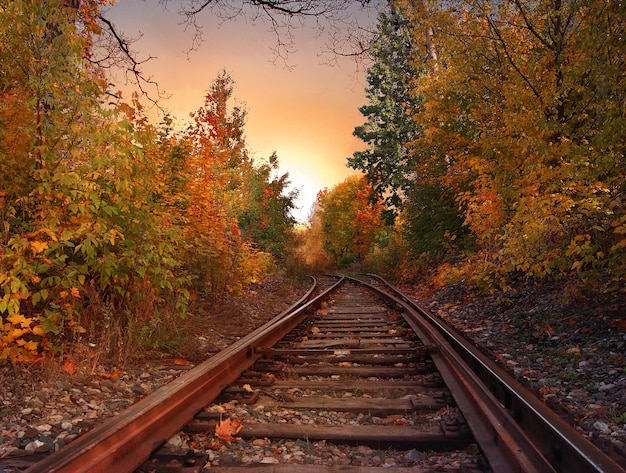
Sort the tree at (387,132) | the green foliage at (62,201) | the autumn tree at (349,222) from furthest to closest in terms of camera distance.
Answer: the autumn tree at (349,222), the tree at (387,132), the green foliage at (62,201)

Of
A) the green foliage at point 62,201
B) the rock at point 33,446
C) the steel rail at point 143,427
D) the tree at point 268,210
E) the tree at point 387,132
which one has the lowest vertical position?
the rock at point 33,446

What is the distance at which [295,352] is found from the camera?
4926mm

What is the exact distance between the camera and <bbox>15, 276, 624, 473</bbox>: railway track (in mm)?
2240

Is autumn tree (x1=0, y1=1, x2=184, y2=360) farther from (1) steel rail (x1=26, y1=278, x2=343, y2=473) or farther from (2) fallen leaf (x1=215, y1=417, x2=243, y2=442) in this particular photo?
(2) fallen leaf (x1=215, y1=417, x2=243, y2=442)

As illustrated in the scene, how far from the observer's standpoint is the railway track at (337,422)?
2240 mm

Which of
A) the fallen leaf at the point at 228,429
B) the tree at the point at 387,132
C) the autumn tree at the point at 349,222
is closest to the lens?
the fallen leaf at the point at 228,429

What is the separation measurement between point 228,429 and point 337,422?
0.75 metres

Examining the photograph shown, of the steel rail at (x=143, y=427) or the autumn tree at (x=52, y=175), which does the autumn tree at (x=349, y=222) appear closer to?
the autumn tree at (x=52, y=175)

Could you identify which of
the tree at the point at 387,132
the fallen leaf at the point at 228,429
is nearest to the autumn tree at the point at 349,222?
the tree at the point at 387,132

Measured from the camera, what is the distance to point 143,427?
251 centimetres

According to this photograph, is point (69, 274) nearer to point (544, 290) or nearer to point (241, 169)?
point (544, 290)

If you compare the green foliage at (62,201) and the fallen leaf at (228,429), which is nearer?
the fallen leaf at (228,429)

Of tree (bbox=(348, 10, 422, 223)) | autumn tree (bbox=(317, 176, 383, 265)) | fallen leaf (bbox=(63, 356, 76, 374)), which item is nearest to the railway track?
fallen leaf (bbox=(63, 356, 76, 374))

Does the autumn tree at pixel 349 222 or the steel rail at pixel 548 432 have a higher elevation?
the autumn tree at pixel 349 222
